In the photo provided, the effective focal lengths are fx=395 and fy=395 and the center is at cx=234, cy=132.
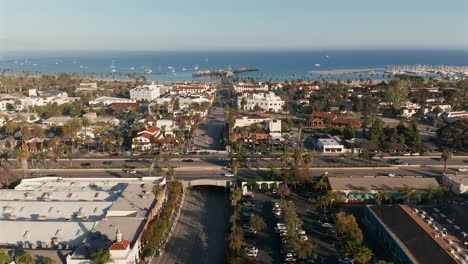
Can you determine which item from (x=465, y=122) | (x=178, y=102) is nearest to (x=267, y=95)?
(x=178, y=102)

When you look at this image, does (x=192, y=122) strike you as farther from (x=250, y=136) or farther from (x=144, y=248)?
(x=144, y=248)

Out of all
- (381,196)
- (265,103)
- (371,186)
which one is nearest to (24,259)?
(381,196)

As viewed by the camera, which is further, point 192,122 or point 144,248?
point 192,122

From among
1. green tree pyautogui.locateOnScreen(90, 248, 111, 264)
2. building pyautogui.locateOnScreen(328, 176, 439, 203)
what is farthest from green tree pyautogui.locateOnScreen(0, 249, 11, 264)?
building pyautogui.locateOnScreen(328, 176, 439, 203)

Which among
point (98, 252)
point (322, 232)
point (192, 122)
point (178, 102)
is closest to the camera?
point (98, 252)

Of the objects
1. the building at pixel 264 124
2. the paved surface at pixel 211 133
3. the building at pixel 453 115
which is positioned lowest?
the paved surface at pixel 211 133

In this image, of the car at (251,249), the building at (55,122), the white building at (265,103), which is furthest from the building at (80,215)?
the white building at (265,103)

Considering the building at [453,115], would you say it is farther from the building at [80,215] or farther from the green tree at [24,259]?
the green tree at [24,259]
